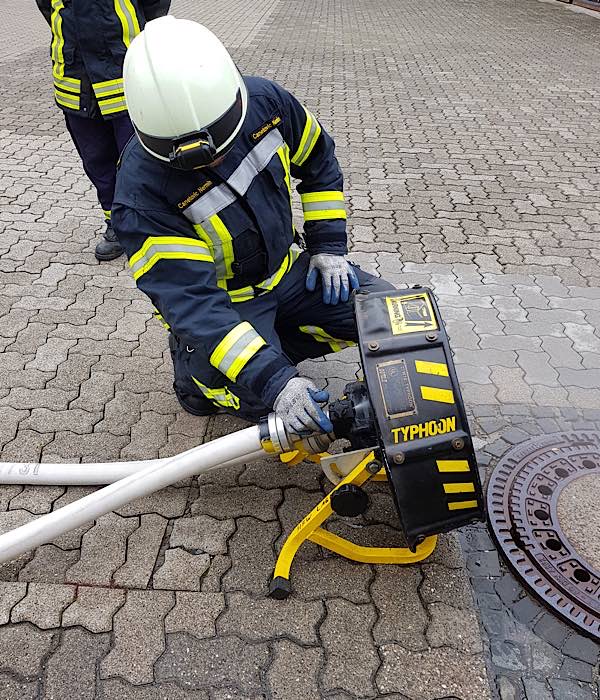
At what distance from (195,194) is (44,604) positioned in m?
1.45

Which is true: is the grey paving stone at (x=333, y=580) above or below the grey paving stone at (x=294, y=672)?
below

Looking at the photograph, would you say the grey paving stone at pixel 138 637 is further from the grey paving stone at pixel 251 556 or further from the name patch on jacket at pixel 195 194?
the name patch on jacket at pixel 195 194

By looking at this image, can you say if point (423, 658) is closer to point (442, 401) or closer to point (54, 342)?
point (442, 401)

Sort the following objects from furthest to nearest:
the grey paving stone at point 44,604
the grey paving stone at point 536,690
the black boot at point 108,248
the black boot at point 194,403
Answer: the black boot at point 108,248, the black boot at point 194,403, the grey paving stone at point 44,604, the grey paving stone at point 536,690

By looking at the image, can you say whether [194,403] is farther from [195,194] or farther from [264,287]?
[195,194]

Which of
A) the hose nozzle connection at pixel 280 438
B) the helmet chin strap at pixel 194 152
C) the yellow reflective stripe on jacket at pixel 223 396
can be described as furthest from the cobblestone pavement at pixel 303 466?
the helmet chin strap at pixel 194 152

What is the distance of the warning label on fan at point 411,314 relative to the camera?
1.81 meters

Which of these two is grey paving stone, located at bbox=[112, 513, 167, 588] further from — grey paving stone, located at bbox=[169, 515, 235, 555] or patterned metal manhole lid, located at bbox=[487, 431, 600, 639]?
patterned metal manhole lid, located at bbox=[487, 431, 600, 639]

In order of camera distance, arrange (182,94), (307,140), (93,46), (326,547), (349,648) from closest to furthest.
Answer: (182,94), (349,648), (326,547), (307,140), (93,46)

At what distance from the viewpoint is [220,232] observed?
86.5 inches

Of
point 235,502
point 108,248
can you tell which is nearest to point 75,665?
→ point 235,502

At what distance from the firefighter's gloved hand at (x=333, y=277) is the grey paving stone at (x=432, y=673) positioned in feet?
4.41

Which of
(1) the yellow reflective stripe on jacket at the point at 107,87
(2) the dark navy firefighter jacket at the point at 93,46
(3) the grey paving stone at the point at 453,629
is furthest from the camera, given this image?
(1) the yellow reflective stripe on jacket at the point at 107,87

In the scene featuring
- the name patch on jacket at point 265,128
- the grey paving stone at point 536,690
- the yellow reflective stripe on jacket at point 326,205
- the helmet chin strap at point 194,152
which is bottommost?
the grey paving stone at point 536,690
